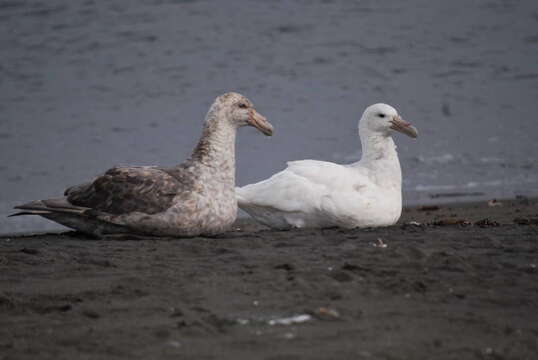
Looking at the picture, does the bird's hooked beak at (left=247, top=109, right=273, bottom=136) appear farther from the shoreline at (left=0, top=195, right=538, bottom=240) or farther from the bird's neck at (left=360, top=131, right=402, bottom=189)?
the shoreline at (left=0, top=195, right=538, bottom=240)

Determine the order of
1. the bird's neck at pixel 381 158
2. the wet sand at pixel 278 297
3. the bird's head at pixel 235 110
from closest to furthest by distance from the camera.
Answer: the wet sand at pixel 278 297, the bird's head at pixel 235 110, the bird's neck at pixel 381 158

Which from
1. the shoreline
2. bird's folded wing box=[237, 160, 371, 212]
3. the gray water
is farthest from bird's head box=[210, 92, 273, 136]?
the gray water

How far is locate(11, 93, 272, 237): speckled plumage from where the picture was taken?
23.3 feet

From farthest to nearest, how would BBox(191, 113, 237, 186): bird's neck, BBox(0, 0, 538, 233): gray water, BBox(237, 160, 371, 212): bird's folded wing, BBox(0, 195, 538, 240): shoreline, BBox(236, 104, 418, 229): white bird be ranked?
BBox(0, 0, 538, 233): gray water → BBox(0, 195, 538, 240): shoreline → BBox(237, 160, 371, 212): bird's folded wing → BBox(236, 104, 418, 229): white bird → BBox(191, 113, 237, 186): bird's neck

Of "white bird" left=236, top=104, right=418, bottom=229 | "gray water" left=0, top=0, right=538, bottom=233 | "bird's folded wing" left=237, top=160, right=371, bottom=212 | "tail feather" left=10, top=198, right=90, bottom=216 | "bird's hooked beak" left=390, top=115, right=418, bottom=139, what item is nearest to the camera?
"tail feather" left=10, top=198, right=90, bottom=216

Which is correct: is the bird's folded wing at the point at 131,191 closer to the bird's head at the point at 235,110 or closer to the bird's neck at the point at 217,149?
the bird's neck at the point at 217,149

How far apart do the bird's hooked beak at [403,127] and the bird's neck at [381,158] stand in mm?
136

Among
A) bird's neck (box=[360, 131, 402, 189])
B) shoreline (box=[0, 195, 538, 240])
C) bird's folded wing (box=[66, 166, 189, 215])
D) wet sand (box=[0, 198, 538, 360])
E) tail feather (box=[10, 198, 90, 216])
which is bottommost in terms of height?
wet sand (box=[0, 198, 538, 360])

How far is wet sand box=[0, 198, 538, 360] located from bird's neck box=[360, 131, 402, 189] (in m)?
1.28

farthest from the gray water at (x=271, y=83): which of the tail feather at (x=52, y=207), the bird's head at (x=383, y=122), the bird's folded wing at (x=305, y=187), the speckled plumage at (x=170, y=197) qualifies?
the bird's folded wing at (x=305, y=187)

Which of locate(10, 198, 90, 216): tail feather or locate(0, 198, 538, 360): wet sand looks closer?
locate(0, 198, 538, 360): wet sand

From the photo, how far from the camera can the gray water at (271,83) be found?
44.8ft

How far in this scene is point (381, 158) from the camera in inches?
328

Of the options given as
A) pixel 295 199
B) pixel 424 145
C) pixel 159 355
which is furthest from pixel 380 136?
pixel 424 145
